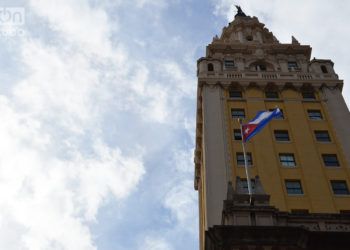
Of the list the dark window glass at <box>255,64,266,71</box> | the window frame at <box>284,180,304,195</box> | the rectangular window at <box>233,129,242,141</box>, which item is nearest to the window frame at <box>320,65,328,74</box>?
the dark window glass at <box>255,64,266,71</box>

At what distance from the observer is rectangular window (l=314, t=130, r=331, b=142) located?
45294 mm

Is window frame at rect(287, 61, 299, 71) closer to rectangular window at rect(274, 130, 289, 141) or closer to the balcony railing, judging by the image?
the balcony railing

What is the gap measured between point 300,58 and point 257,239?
3709cm

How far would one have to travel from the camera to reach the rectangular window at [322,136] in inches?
1783

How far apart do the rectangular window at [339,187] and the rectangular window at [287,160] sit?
365cm

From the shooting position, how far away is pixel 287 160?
42.7 meters

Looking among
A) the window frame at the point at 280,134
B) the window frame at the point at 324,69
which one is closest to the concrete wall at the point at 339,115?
the window frame at the point at 324,69

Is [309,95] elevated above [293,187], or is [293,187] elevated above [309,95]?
[309,95]

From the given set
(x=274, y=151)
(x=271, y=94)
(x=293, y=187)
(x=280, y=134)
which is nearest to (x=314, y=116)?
(x=280, y=134)

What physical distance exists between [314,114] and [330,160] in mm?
7396

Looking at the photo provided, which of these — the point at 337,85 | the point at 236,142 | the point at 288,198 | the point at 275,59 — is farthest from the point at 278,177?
the point at 275,59

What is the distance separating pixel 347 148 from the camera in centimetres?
4375

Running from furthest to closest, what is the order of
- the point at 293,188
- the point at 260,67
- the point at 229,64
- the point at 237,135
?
1. the point at 229,64
2. the point at 260,67
3. the point at 237,135
4. the point at 293,188

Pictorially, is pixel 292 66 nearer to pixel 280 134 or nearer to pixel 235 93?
pixel 235 93
